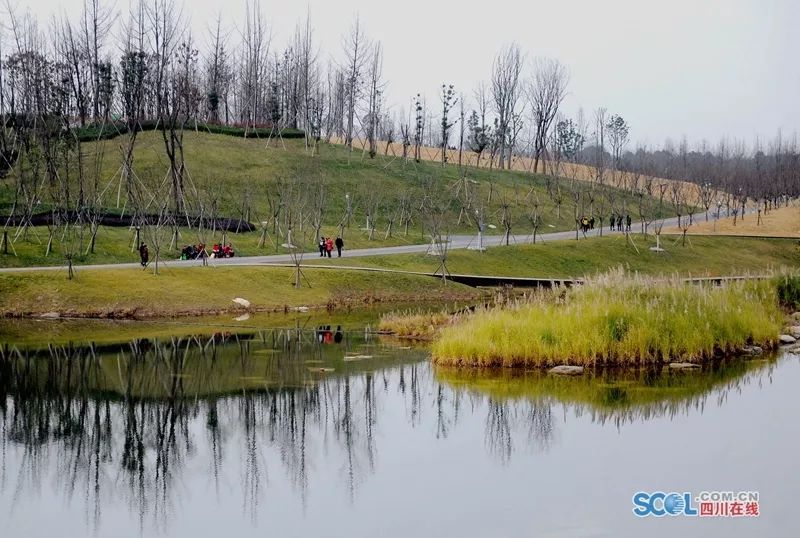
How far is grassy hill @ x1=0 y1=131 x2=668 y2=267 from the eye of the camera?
51.3 metres

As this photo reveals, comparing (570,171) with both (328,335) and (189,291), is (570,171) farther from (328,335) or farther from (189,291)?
(328,335)

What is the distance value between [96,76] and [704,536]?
68679 millimetres

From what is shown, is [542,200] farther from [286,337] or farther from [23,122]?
[286,337]

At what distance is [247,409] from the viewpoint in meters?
18.2

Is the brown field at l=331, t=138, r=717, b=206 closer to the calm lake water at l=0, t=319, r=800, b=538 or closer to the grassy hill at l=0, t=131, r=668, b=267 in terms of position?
the grassy hill at l=0, t=131, r=668, b=267

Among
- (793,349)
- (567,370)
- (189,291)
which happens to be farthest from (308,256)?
(567,370)

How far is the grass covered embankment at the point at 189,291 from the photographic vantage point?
34.8 metres

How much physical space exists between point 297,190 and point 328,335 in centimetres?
3588

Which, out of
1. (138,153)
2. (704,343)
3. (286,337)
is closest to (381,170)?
(138,153)

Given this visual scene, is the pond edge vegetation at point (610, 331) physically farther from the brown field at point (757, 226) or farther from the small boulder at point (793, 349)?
→ the brown field at point (757, 226)

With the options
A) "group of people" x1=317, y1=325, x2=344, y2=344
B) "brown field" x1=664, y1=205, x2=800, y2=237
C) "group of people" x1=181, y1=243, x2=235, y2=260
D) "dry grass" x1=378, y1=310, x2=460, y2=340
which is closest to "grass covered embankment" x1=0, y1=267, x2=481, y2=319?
"group of people" x1=181, y1=243, x2=235, y2=260

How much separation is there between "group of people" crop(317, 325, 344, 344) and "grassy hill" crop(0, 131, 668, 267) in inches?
638

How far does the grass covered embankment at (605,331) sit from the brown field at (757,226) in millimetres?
49076

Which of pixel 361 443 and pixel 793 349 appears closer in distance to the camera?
pixel 361 443
